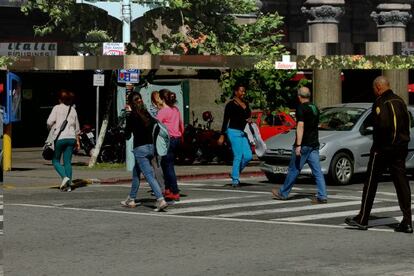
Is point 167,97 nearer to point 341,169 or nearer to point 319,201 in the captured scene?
point 319,201

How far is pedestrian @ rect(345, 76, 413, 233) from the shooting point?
1482cm

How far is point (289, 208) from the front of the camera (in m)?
18.2

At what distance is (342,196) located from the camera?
20594mm

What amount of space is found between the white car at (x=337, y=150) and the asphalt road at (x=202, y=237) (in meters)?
1.75

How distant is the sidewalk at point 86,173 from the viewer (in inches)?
966

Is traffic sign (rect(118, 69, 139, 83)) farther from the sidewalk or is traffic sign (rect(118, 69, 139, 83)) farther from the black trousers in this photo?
the black trousers

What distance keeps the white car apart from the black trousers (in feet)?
25.6

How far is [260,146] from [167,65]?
7.62 m

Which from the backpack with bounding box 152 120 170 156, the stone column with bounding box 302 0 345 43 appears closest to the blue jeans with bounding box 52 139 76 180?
the backpack with bounding box 152 120 170 156

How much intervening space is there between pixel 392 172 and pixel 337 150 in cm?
793

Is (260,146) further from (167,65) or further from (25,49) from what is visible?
(25,49)

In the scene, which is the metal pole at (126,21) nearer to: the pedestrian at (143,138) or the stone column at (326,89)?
the stone column at (326,89)

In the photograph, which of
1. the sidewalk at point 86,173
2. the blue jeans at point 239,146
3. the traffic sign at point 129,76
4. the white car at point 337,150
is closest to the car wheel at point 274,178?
the white car at point 337,150

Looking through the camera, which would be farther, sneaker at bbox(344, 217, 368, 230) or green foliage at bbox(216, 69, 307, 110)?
green foliage at bbox(216, 69, 307, 110)
